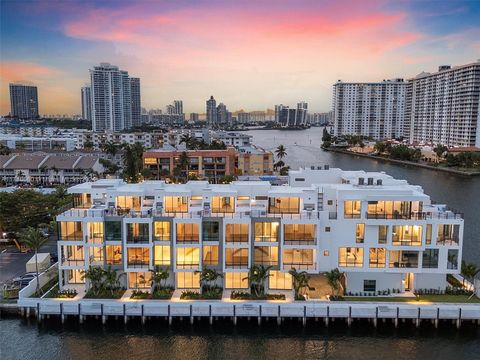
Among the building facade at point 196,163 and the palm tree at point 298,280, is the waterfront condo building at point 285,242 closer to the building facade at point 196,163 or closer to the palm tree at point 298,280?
the palm tree at point 298,280

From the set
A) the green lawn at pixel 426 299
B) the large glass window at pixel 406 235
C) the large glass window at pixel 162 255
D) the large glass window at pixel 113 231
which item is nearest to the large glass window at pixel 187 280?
the large glass window at pixel 162 255

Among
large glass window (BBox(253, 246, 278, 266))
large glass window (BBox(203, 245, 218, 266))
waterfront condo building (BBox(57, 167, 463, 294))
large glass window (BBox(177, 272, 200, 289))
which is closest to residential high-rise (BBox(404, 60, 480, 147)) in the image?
waterfront condo building (BBox(57, 167, 463, 294))

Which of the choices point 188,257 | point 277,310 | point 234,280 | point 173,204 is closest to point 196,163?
point 173,204

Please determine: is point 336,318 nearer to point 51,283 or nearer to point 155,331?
point 155,331

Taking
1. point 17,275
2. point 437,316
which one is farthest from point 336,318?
point 17,275

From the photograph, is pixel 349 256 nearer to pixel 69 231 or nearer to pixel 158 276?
pixel 158 276
